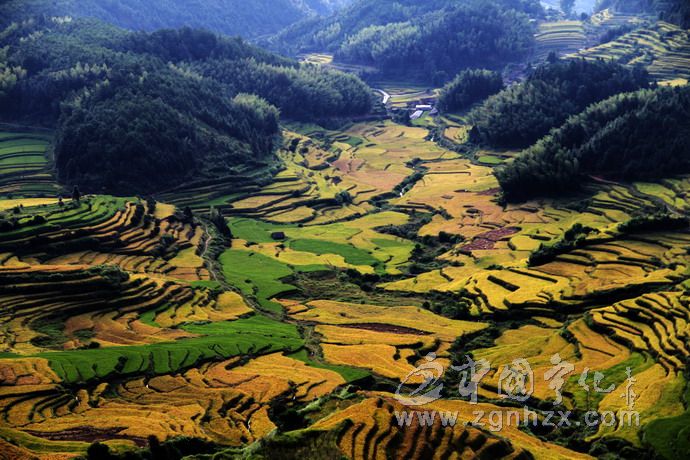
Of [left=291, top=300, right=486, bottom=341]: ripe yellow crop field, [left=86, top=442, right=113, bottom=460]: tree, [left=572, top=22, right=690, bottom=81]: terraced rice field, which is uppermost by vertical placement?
[left=572, top=22, right=690, bottom=81]: terraced rice field

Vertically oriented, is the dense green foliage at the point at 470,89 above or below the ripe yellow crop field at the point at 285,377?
above

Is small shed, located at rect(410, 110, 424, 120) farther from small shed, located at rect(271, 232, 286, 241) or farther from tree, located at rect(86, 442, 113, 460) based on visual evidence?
tree, located at rect(86, 442, 113, 460)

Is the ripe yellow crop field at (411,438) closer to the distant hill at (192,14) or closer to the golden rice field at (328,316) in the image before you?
the golden rice field at (328,316)

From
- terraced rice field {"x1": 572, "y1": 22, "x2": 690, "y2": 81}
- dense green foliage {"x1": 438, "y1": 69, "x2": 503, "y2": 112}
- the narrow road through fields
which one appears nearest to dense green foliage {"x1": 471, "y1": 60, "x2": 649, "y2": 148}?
terraced rice field {"x1": 572, "y1": 22, "x2": 690, "y2": 81}

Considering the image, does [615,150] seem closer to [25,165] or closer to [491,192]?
[491,192]

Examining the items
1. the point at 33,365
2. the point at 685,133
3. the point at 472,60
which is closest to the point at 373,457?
the point at 33,365

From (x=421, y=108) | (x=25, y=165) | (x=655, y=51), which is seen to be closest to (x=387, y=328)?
(x=25, y=165)

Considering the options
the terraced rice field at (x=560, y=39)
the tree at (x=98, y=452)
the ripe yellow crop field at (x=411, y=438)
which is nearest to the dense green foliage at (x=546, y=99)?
the terraced rice field at (x=560, y=39)
